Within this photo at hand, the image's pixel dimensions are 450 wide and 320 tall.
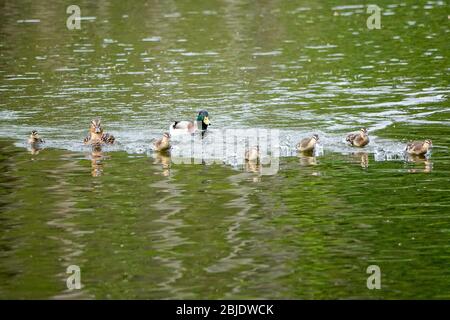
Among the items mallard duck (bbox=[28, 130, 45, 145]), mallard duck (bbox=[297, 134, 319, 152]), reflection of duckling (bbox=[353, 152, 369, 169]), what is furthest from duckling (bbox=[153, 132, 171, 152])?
reflection of duckling (bbox=[353, 152, 369, 169])

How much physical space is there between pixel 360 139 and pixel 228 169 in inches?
107

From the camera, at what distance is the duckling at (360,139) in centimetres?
2092

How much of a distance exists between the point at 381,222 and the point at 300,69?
15064 millimetres

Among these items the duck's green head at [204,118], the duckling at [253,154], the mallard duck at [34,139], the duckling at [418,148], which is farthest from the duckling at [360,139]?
the mallard duck at [34,139]

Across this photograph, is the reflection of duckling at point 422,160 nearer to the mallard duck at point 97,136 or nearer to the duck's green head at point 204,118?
the duck's green head at point 204,118

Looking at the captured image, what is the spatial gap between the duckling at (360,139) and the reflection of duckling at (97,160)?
4.55 meters

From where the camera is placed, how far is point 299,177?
18.9m

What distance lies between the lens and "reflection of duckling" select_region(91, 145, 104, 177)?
19.7 metres

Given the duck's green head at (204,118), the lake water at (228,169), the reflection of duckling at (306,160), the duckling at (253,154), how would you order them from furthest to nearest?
the duck's green head at (204,118) < the duckling at (253,154) < the reflection of duckling at (306,160) < the lake water at (228,169)

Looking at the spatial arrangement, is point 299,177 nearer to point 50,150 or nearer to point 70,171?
point 70,171

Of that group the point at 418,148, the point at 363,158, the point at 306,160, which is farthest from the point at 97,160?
the point at 418,148

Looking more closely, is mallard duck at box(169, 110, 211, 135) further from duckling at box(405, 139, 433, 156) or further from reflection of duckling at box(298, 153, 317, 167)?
duckling at box(405, 139, 433, 156)
